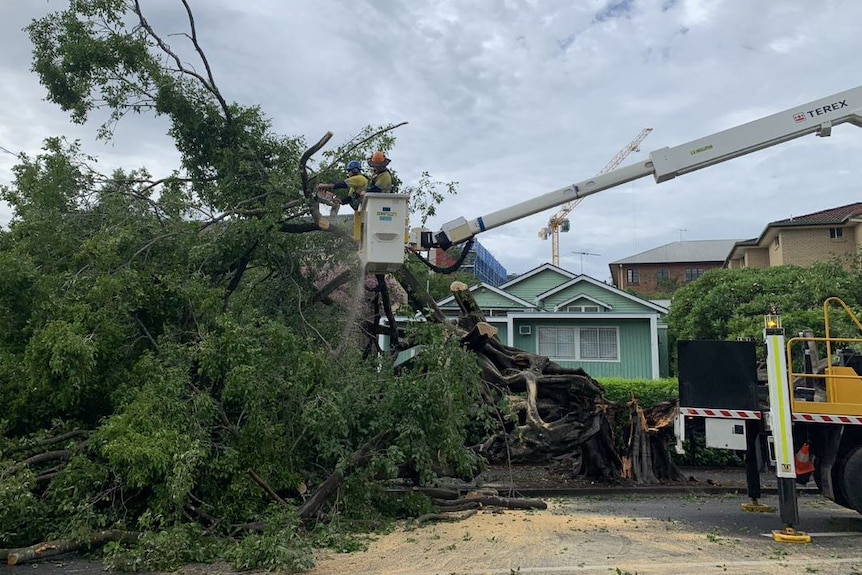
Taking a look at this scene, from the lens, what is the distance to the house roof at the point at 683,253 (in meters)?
66.8

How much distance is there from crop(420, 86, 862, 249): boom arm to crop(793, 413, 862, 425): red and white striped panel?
3.29 meters

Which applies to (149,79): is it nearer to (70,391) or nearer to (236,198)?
(236,198)

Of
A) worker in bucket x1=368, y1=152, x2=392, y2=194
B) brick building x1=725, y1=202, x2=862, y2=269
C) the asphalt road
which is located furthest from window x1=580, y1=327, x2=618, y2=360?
worker in bucket x1=368, y1=152, x2=392, y2=194

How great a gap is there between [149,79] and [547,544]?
889 centimetres

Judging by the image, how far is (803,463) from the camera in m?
7.74

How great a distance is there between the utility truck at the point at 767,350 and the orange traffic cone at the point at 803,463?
0.36ft

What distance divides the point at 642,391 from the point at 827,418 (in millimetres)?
7551

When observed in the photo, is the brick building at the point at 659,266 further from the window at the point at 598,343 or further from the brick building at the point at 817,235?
the window at the point at 598,343

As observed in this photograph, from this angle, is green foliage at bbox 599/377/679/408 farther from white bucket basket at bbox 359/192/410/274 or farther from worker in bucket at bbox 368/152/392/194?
white bucket basket at bbox 359/192/410/274

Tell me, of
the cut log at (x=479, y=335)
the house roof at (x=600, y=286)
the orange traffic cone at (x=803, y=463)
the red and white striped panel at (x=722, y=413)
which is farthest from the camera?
the house roof at (x=600, y=286)

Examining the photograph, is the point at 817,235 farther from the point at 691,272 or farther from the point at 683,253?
the point at 683,253

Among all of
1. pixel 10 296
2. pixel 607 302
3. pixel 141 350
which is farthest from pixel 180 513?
pixel 607 302

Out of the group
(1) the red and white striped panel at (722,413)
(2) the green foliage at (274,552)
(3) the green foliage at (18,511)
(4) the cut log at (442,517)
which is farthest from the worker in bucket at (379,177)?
(3) the green foliage at (18,511)

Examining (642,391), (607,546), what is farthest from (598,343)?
(607,546)
